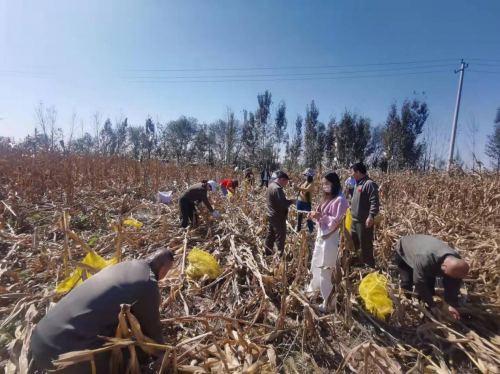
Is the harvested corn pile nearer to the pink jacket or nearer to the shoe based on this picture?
the shoe

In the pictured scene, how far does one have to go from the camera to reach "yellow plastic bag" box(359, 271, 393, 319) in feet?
8.69

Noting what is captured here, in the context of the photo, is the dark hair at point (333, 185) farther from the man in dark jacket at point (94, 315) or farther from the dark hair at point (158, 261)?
the man in dark jacket at point (94, 315)

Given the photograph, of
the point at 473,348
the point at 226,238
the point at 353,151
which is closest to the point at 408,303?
the point at 473,348

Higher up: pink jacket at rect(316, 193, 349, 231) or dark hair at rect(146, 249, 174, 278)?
pink jacket at rect(316, 193, 349, 231)

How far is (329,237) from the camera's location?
281 cm

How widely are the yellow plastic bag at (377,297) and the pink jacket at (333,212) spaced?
71 cm

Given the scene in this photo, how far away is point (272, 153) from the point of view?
939 inches

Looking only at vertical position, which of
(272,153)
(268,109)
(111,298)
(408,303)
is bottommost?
(408,303)

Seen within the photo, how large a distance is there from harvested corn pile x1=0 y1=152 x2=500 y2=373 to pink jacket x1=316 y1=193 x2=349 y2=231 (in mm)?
331

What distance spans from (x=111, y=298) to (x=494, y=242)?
455cm

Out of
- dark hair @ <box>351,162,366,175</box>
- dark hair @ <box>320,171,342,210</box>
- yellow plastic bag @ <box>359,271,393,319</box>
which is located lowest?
yellow plastic bag @ <box>359,271,393,319</box>

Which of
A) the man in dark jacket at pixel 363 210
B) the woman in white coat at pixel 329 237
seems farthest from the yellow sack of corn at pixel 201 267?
the man in dark jacket at pixel 363 210

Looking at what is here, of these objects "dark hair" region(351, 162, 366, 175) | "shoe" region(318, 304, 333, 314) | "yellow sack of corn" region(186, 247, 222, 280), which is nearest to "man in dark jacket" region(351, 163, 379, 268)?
"dark hair" region(351, 162, 366, 175)

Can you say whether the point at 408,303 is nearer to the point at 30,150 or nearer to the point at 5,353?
the point at 5,353
